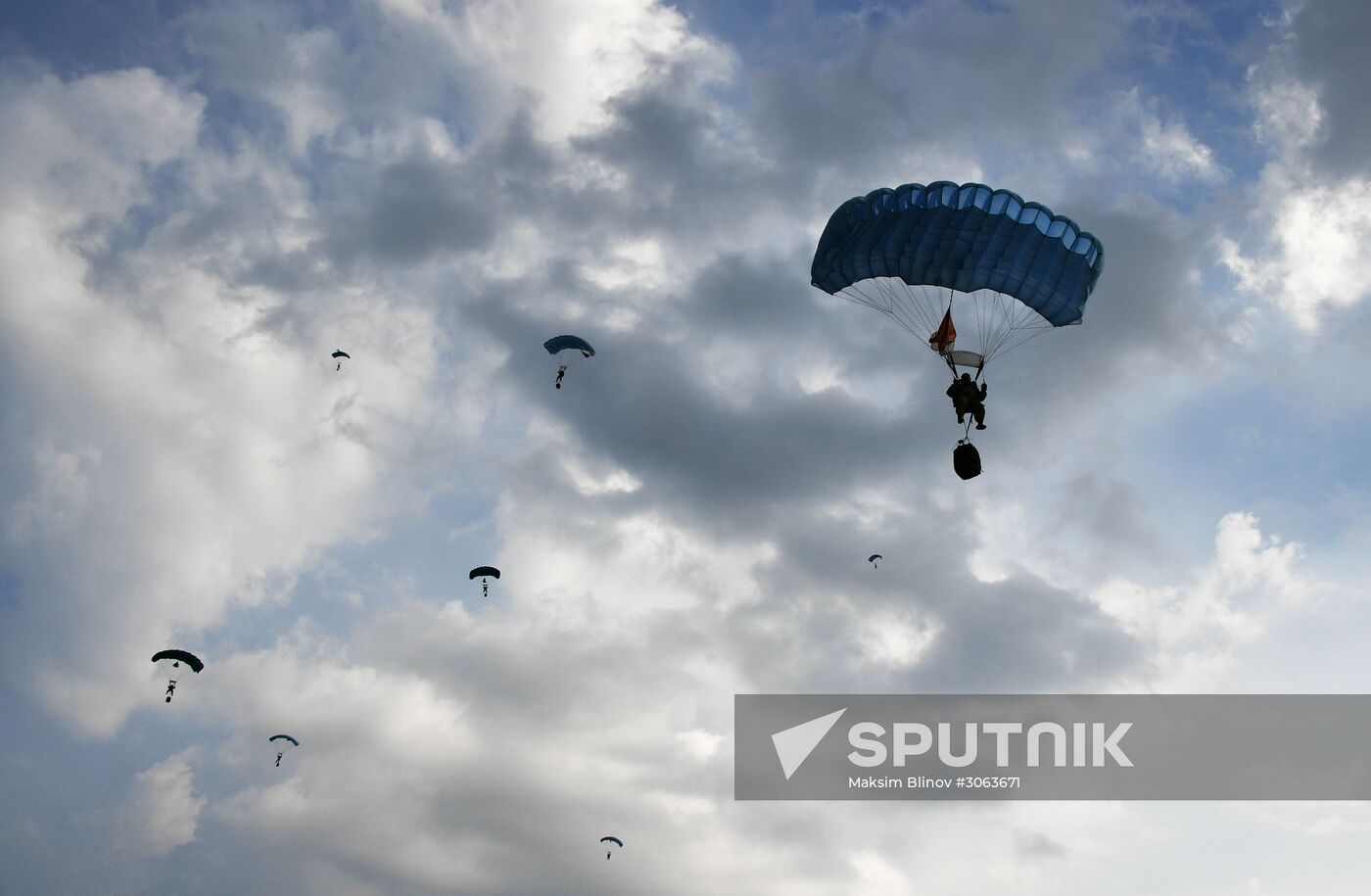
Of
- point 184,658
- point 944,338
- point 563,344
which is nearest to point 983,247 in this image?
point 944,338

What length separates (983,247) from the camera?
28766mm

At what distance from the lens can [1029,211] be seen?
28578mm

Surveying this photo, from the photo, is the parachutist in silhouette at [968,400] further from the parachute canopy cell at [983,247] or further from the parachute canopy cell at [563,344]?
the parachute canopy cell at [563,344]

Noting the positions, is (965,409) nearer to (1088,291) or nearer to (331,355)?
(1088,291)

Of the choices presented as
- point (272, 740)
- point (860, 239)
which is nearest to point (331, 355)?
point (272, 740)

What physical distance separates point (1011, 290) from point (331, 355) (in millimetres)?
38149

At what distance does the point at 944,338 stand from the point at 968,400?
2.75 meters

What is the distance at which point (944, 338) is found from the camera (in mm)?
30953

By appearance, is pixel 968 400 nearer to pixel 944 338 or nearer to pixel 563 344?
pixel 944 338

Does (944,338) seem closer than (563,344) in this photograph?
Yes

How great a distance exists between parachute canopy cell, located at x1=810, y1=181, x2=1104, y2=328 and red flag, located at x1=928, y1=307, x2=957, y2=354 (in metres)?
2.02

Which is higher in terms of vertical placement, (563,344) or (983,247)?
(563,344)

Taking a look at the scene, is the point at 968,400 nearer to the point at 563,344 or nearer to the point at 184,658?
the point at 563,344

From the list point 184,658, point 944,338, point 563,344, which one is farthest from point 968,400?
point 184,658
